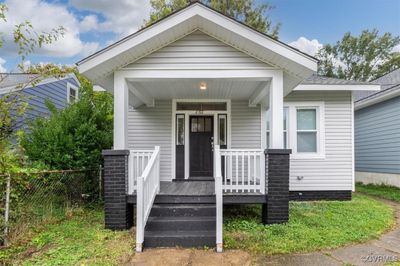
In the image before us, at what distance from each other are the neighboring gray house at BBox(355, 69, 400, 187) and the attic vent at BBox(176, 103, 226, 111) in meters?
5.97

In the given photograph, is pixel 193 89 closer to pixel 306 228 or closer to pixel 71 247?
pixel 306 228

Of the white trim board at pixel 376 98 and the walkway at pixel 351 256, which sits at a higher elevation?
the white trim board at pixel 376 98

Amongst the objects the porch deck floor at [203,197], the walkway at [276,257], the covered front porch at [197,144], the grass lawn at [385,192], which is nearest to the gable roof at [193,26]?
the covered front porch at [197,144]

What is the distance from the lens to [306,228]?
5.05 metres

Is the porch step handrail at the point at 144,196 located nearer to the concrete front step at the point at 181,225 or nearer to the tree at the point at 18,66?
the concrete front step at the point at 181,225

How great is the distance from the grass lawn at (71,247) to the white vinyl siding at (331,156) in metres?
5.19

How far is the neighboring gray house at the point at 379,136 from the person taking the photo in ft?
32.4

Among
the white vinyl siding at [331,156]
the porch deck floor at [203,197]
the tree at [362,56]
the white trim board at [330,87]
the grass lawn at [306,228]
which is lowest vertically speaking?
the grass lawn at [306,228]

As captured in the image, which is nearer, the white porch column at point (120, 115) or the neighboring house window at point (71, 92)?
the white porch column at point (120, 115)

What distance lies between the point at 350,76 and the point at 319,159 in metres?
21.2

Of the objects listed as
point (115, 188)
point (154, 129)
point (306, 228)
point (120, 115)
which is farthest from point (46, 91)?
point (306, 228)

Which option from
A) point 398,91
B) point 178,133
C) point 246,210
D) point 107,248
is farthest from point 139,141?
point 398,91

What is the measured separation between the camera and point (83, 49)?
19.4 metres

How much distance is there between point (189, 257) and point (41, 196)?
327cm
